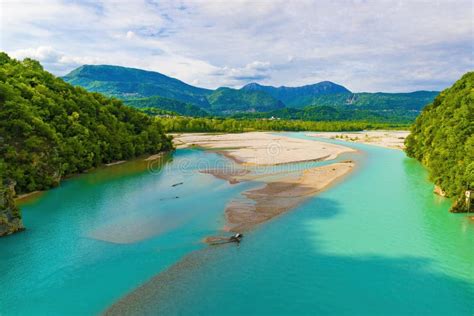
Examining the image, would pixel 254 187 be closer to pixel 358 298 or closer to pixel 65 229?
pixel 65 229

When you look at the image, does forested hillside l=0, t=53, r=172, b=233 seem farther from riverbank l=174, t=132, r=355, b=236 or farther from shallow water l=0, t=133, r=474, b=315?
riverbank l=174, t=132, r=355, b=236

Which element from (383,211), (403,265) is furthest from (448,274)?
(383,211)

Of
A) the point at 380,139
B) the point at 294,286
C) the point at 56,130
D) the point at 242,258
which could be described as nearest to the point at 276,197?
the point at 242,258

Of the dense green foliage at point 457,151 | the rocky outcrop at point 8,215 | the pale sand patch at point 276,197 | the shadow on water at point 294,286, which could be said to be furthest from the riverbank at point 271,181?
the rocky outcrop at point 8,215

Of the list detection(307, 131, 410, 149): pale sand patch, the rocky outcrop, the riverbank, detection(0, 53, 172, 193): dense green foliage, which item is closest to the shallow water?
the rocky outcrop

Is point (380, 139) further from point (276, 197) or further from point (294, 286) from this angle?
point (294, 286)

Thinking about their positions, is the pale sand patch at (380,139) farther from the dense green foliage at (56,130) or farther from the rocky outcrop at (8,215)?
the rocky outcrop at (8,215)
